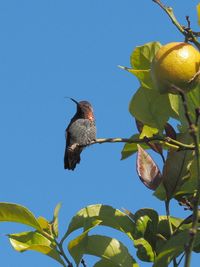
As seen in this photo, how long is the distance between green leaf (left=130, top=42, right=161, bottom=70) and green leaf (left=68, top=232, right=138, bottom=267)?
28.0 inches

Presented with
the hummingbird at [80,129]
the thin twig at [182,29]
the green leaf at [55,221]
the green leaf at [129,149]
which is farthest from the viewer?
the hummingbird at [80,129]

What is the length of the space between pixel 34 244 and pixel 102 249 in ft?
0.96

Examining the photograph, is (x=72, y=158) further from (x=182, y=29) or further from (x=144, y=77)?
(x=182, y=29)

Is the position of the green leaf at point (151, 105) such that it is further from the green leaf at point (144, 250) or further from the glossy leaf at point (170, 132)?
the green leaf at point (144, 250)

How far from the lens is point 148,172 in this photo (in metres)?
3.12

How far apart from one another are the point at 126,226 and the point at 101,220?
0.10 meters

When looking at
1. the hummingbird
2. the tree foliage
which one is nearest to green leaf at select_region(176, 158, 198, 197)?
the tree foliage

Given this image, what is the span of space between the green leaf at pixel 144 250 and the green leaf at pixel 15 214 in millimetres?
428

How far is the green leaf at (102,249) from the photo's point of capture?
112 inches

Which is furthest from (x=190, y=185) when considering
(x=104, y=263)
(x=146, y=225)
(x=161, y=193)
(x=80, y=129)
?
(x=80, y=129)

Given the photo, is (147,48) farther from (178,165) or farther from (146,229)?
(146,229)

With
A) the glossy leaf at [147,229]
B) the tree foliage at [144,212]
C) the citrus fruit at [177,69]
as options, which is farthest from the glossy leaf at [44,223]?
the citrus fruit at [177,69]

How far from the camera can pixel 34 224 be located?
118 inches

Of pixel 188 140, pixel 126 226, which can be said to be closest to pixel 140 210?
pixel 126 226
